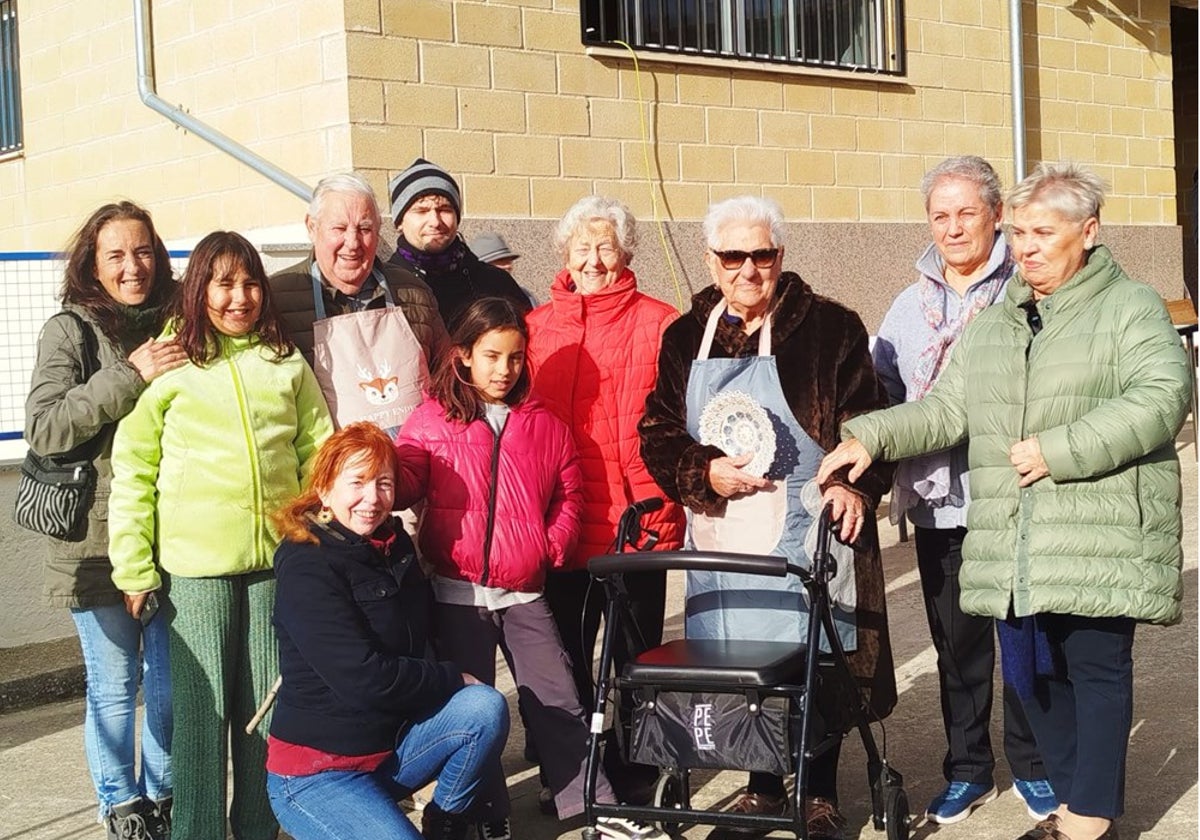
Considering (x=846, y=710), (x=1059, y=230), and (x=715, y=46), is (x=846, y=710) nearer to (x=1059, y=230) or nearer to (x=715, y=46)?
(x=1059, y=230)

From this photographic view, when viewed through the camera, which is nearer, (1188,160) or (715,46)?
(715,46)

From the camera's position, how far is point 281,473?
4363mm

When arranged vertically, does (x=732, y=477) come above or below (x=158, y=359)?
below

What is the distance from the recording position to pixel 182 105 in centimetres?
951

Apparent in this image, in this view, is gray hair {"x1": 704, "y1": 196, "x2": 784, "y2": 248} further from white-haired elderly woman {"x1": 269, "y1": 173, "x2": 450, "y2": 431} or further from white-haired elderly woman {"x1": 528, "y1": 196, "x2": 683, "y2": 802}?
white-haired elderly woman {"x1": 269, "y1": 173, "x2": 450, "y2": 431}

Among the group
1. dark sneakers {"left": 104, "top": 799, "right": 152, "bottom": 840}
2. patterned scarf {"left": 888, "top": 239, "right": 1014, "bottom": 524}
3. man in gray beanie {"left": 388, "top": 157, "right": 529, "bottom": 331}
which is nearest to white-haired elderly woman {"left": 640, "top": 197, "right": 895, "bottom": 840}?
patterned scarf {"left": 888, "top": 239, "right": 1014, "bottom": 524}

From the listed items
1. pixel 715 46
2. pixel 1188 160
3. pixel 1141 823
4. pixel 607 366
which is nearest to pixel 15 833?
pixel 607 366

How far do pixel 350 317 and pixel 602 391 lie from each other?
801mm

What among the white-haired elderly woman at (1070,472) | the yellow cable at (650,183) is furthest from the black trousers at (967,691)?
the yellow cable at (650,183)

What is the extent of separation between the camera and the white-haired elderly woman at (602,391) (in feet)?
15.8

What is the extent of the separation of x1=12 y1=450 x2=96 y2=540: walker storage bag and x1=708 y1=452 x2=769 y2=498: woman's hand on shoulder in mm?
1763

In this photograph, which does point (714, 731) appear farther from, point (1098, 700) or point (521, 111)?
point (521, 111)

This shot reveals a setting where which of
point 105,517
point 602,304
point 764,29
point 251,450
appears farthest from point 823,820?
point 764,29

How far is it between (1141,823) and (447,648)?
6.70ft
